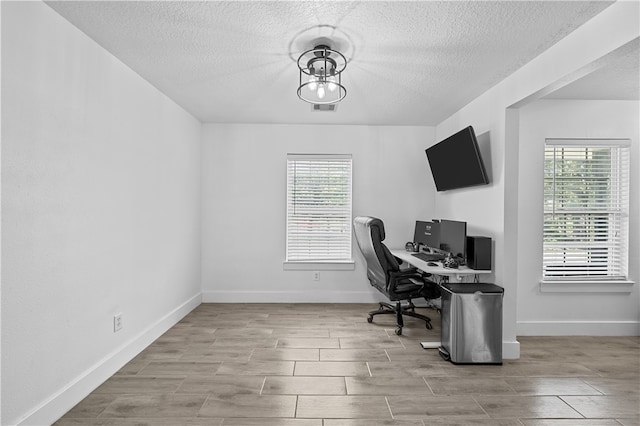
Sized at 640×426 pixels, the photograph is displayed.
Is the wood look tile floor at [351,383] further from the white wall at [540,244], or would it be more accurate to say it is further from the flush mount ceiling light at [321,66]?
the flush mount ceiling light at [321,66]

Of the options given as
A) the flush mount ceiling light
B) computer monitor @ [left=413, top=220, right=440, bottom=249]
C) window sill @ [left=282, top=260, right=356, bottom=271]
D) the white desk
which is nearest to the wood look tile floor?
the white desk

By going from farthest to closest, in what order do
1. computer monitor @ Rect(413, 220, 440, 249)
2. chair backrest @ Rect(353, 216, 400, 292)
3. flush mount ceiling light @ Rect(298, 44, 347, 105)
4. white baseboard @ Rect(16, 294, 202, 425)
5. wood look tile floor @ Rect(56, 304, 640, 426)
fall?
1. computer monitor @ Rect(413, 220, 440, 249)
2. chair backrest @ Rect(353, 216, 400, 292)
3. flush mount ceiling light @ Rect(298, 44, 347, 105)
4. wood look tile floor @ Rect(56, 304, 640, 426)
5. white baseboard @ Rect(16, 294, 202, 425)

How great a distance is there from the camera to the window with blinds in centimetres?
388

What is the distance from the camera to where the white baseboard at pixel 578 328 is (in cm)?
386

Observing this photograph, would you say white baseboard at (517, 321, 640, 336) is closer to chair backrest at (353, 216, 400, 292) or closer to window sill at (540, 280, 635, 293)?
window sill at (540, 280, 635, 293)

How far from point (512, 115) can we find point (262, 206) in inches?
126

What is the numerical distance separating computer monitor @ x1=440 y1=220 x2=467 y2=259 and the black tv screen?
0.44 meters

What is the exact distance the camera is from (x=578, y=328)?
152 inches

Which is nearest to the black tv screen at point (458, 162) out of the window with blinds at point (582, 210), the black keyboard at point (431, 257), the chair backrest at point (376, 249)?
the black keyboard at point (431, 257)

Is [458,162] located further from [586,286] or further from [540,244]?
[586,286]

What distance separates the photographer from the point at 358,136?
508 cm

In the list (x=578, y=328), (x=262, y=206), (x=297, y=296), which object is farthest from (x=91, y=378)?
(x=578, y=328)

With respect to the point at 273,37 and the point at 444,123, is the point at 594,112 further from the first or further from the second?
the point at 273,37

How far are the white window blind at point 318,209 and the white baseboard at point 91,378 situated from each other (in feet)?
6.43
